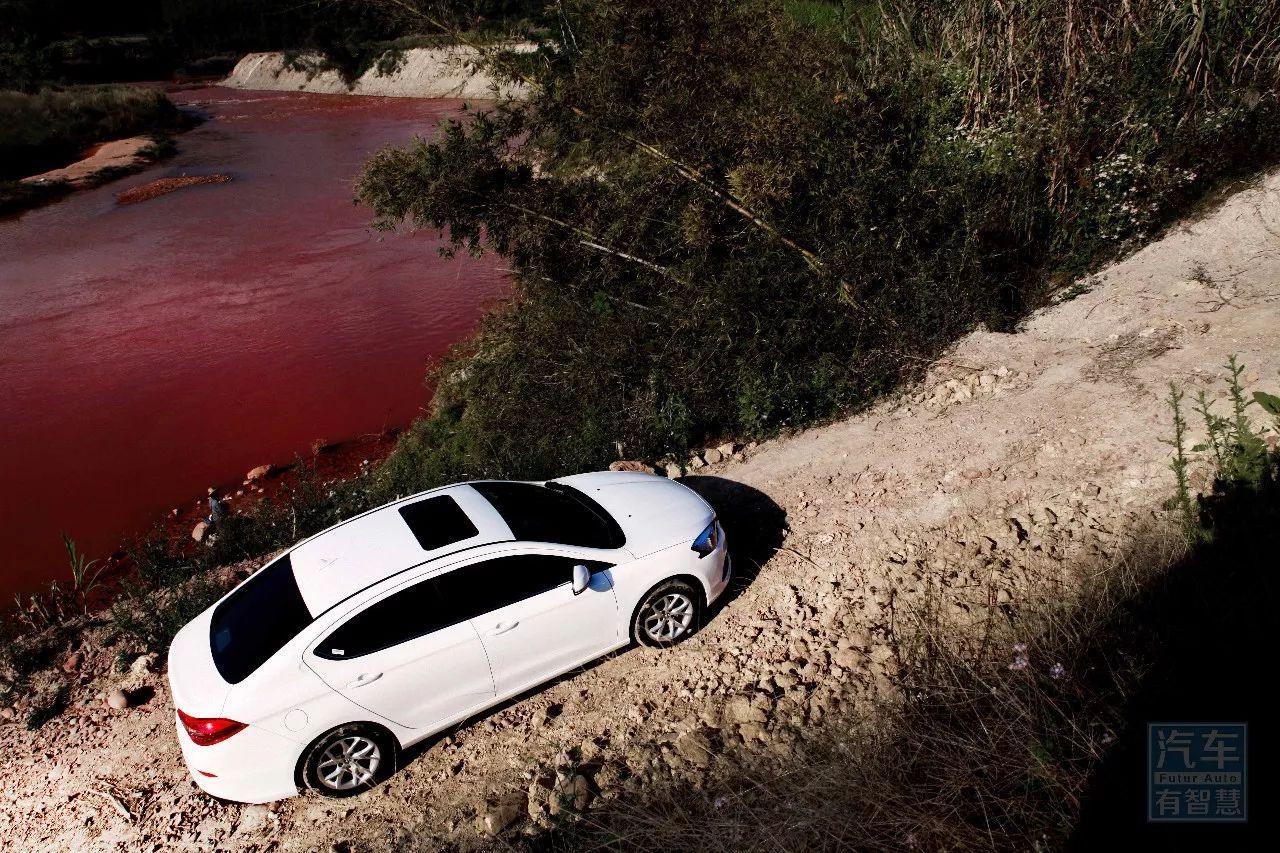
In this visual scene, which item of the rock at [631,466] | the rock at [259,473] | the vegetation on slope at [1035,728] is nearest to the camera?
the vegetation on slope at [1035,728]

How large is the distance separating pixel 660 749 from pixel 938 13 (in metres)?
10.1

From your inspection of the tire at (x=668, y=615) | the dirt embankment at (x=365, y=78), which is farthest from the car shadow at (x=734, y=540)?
the dirt embankment at (x=365, y=78)

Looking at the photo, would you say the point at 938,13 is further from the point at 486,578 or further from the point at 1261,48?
the point at 486,578

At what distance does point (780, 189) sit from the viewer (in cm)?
866

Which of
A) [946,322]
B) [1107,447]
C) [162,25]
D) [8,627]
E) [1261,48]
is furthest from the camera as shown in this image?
[162,25]

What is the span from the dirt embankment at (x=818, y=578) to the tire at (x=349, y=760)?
0.14 meters

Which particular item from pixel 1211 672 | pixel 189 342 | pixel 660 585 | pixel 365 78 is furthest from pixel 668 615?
pixel 365 78

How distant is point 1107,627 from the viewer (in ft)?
15.4

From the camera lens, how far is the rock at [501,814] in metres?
4.86

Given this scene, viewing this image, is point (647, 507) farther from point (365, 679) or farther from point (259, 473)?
point (259, 473)

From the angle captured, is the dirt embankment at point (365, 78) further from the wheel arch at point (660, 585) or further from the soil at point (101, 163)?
the wheel arch at point (660, 585)

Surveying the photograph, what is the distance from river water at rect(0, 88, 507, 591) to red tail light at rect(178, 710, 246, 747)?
26.8ft

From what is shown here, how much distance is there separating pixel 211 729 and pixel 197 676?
1.42ft

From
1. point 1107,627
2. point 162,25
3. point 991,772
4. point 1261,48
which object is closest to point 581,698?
point 991,772
